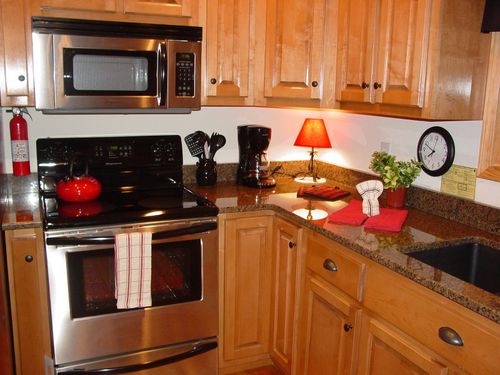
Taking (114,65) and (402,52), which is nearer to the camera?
(402,52)

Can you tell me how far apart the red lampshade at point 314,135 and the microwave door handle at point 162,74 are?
910 millimetres

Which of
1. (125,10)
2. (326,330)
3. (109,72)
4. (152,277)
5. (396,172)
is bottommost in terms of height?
(326,330)

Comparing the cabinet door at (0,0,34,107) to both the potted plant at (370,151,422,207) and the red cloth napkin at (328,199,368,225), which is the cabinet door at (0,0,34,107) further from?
the potted plant at (370,151,422,207)

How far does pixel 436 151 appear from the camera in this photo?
2.40 m

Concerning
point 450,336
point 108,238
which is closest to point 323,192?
point 108,238

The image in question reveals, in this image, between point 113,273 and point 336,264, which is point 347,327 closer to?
point 336,264

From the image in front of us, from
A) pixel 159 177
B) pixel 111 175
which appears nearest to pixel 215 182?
pixel 159 177

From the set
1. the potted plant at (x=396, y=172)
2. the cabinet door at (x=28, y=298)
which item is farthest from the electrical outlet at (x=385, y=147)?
the cabinet door at (x=28, y=298)

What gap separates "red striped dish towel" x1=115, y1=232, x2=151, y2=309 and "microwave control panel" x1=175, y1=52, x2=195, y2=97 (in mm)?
742

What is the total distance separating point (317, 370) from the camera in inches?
88.3

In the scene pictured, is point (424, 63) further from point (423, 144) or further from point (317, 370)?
point (317, 370)

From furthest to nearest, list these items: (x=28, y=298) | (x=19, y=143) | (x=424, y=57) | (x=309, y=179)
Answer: (x=309, y=179) < (x=19, y=143) < (x=28, y=298) < (x=424, y=57)

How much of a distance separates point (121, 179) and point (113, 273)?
0.63 meters

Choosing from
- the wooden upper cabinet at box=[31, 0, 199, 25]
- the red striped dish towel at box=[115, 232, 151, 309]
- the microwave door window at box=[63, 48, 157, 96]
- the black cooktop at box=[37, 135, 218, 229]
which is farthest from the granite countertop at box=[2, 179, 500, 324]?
the wooden upper cabinet at box=[31, 0, 199, 25]
